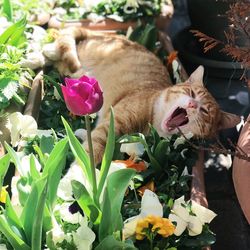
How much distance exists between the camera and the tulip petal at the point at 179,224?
1.56 m

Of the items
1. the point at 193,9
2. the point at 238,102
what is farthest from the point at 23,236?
the point at 193,9

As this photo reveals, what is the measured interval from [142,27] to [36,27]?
64 centimetres

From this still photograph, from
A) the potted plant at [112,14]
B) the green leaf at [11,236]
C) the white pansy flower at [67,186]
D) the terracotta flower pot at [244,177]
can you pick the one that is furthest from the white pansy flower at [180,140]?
the potted plant at [112,14]

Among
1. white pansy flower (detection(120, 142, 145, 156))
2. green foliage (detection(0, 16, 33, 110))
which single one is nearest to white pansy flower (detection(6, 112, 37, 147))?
green foliage (detection(0, 16, 33, 110))

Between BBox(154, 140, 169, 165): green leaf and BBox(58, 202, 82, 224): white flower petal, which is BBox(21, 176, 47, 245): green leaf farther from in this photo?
BBox(154, 140, 169, 165): green leaf

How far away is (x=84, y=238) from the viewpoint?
139 cm

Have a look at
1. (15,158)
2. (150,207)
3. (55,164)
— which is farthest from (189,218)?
(15,158)

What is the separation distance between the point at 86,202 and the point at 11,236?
0.23m

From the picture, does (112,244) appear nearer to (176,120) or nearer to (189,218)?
(189,218)

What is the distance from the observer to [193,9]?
10.8ft

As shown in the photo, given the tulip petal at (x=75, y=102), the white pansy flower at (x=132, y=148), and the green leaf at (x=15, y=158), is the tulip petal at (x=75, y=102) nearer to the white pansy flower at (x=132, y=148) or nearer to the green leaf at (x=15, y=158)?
the green leaf at (x=15, y=158)

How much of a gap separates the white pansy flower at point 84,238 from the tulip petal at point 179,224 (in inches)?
11.9

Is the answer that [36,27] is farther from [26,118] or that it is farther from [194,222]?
[194,222]

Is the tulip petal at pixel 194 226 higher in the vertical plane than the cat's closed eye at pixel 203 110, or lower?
higher
